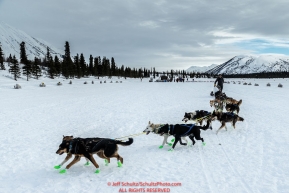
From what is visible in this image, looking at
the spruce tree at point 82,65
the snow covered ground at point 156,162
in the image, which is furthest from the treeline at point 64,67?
the snow covered ground at point 156,162

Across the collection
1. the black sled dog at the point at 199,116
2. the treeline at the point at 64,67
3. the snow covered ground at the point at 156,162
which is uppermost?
the treeline at the point at 64,67

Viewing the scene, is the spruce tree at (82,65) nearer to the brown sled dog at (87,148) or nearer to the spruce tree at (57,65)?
the spruce tree at (57,65)

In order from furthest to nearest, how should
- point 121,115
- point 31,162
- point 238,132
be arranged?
1. point 121,115
2. point 238,132
3. point 31,162

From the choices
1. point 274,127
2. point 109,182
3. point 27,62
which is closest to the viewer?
point 109,182

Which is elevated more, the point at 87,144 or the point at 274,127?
the point at 87,144

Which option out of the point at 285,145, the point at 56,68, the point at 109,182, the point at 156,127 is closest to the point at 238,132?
the point at 285,145

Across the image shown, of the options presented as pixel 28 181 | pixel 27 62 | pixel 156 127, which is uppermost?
pixel 27 62

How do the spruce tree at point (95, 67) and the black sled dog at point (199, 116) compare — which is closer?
the black sled dog at point (199, 116)

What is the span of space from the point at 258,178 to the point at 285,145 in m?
3.54

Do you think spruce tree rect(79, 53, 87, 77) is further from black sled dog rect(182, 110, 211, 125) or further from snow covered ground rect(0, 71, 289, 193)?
black sled dog rect(182, 110, 211, 125)

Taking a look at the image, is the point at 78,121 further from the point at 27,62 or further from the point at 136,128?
the point at 27,62

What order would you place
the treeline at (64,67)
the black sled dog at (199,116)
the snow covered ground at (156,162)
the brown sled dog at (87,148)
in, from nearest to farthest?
the snow covered ground at (156,162) < the brown sled dog at (87,148) < the black sled dog at (199,116) < the treeline at (64,67)

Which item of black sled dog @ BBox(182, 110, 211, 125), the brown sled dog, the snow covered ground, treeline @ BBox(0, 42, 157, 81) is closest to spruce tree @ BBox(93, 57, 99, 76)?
treeline @ BBox(0, 42, 157, 81)

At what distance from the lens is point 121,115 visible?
48.4ft
